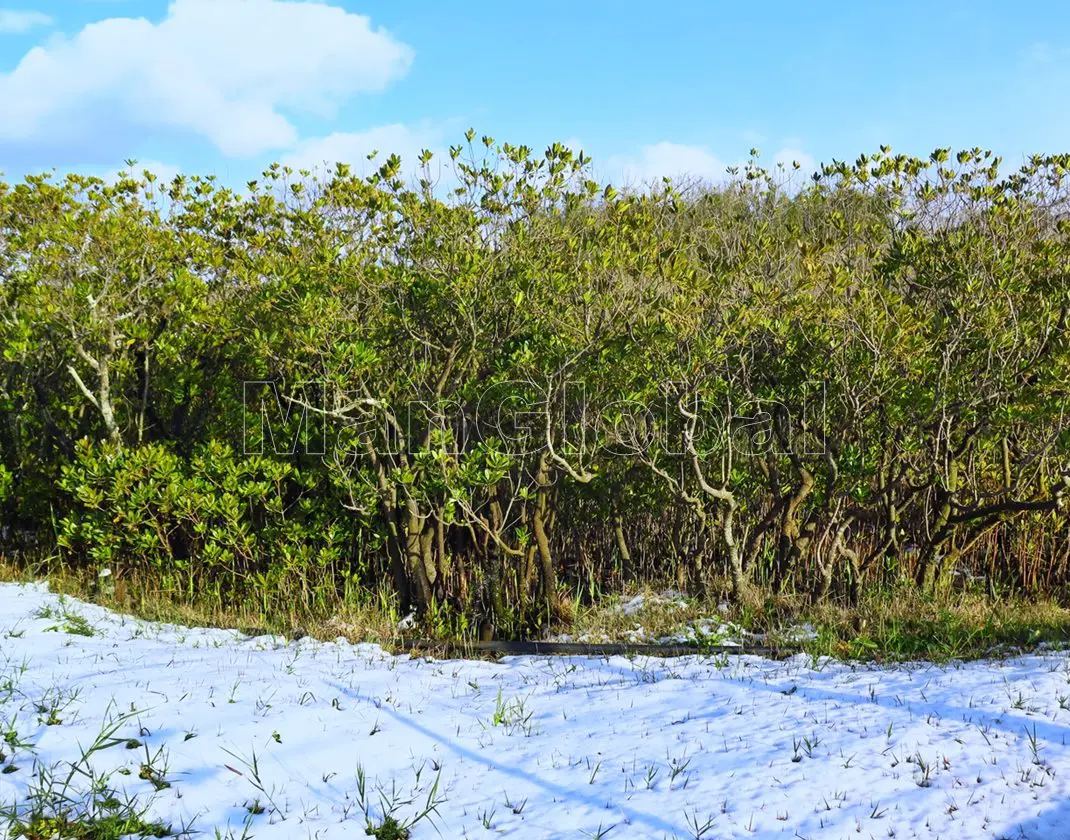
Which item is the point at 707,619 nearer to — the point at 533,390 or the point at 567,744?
the point at 533,390

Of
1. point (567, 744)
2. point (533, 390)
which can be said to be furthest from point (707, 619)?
point (567, 744)

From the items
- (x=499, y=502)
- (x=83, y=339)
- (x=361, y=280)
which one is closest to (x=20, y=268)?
(x=83, y=339)

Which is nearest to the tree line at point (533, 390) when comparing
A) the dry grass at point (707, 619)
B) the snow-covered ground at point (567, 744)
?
the dry grass at point (707, 619)

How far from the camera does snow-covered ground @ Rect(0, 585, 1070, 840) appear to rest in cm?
341

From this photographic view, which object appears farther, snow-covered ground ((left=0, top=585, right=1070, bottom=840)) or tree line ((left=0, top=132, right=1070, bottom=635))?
tree line ((left=0, top=132, right=1070, bottom=635))

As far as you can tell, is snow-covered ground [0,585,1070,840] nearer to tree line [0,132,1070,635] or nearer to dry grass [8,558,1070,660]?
dry grass [8,558,1070,660]

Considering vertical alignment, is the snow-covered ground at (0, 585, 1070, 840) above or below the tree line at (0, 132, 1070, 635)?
below

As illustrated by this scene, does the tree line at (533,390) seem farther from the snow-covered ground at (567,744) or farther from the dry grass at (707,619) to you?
the snow-covered ground at (567,744)

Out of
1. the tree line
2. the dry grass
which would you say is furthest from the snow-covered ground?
the tree line

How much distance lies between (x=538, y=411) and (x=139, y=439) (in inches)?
149

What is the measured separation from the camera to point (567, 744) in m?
4.09

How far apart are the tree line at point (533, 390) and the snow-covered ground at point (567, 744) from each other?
206cm

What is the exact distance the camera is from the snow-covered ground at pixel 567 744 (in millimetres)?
3406

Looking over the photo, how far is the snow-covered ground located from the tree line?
81.0 inches
